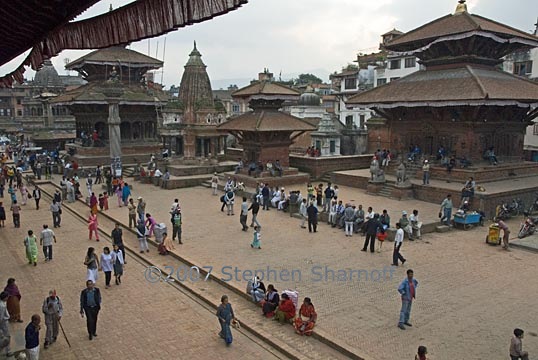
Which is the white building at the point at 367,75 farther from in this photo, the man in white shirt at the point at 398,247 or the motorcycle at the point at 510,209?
the man in white shirt at the point at 398,247

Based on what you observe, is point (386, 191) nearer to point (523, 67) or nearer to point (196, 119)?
point (196, 119)

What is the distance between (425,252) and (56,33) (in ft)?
43.2

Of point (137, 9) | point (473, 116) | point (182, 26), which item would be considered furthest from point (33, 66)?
point (473, 116)

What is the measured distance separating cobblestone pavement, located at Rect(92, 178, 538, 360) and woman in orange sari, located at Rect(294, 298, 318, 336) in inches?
11.2

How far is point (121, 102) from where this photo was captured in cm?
3672

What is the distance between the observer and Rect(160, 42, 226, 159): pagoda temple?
111 feet

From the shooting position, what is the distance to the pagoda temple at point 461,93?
890 inches

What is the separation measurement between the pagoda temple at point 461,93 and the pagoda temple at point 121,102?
63.4 feet

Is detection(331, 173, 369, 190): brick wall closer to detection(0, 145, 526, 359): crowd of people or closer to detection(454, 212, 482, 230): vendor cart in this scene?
detection(0, 145, 526, 359): crowd of people

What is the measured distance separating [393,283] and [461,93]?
13.4 metres

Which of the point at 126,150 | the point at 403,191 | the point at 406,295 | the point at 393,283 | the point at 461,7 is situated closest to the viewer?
the point at 406,295

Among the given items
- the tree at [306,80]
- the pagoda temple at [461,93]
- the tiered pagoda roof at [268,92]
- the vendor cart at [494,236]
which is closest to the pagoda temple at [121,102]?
the tiered pagoda roof at [268,92]

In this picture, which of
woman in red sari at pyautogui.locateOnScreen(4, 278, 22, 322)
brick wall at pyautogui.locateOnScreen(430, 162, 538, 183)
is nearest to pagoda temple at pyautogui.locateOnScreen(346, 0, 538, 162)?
brick wall at pyautogui.locateOnScreen(430, 162, 538, 183)

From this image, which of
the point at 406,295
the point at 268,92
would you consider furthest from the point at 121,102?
the point at 406,295
